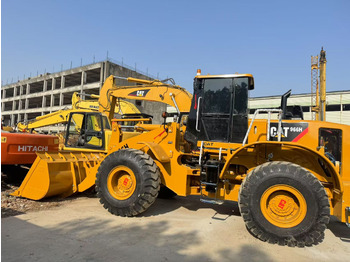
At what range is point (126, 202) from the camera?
494 centimetres

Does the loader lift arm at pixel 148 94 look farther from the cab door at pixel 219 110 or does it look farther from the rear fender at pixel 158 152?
the rear fender at pixel 158 152

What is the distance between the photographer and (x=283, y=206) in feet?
13.4

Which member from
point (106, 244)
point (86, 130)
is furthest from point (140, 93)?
point (106, 244)

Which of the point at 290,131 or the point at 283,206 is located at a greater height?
the point at 290,131

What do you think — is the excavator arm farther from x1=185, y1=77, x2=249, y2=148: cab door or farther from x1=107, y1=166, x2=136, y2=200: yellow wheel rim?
x1=185, y1=77, x2=249, y2=148: cab door

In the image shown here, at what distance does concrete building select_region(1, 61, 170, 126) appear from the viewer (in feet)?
130

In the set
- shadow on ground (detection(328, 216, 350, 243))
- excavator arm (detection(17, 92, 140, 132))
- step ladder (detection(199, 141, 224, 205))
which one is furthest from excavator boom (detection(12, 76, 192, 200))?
shadow on ground (detection(328, 216, 350, 243))

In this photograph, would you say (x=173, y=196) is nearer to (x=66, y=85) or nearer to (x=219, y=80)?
(x=219, y=80)

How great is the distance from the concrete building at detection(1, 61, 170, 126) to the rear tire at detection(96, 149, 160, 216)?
2961cm

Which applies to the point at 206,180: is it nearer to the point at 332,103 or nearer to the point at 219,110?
the point at 219,110

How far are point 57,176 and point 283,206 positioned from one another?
456 centimetres

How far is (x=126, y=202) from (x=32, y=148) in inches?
126

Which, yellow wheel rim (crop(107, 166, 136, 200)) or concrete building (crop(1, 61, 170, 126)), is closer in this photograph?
yellow wheel rim (crop(107, 166, 136, 200))

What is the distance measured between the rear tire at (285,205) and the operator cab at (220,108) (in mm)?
1086
